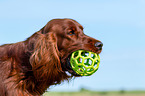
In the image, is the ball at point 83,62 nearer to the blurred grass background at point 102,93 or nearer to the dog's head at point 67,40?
the dog's head at point 67,40

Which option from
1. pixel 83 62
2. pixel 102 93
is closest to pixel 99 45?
pixel 83 62

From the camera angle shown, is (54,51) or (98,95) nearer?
(54,51)

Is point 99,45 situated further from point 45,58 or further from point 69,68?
point 45,58

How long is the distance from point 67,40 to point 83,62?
474 millimetres

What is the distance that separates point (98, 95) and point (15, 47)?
8.38 metres

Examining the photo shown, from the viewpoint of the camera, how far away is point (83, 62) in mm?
4516

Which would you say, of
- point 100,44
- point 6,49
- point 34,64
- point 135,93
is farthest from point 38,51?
point 135,93

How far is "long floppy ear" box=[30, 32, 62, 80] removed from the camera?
15.4 ft

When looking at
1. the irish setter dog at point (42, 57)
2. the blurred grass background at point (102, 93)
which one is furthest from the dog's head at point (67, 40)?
the blurred grass background at point (102, 93)

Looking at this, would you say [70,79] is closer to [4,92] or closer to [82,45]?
[82,45]

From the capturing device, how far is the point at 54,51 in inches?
186

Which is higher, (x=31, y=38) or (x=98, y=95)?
(x=31, y=38)

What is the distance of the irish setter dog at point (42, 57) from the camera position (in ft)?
15.4

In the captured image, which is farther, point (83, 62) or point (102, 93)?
point (102, 93)
